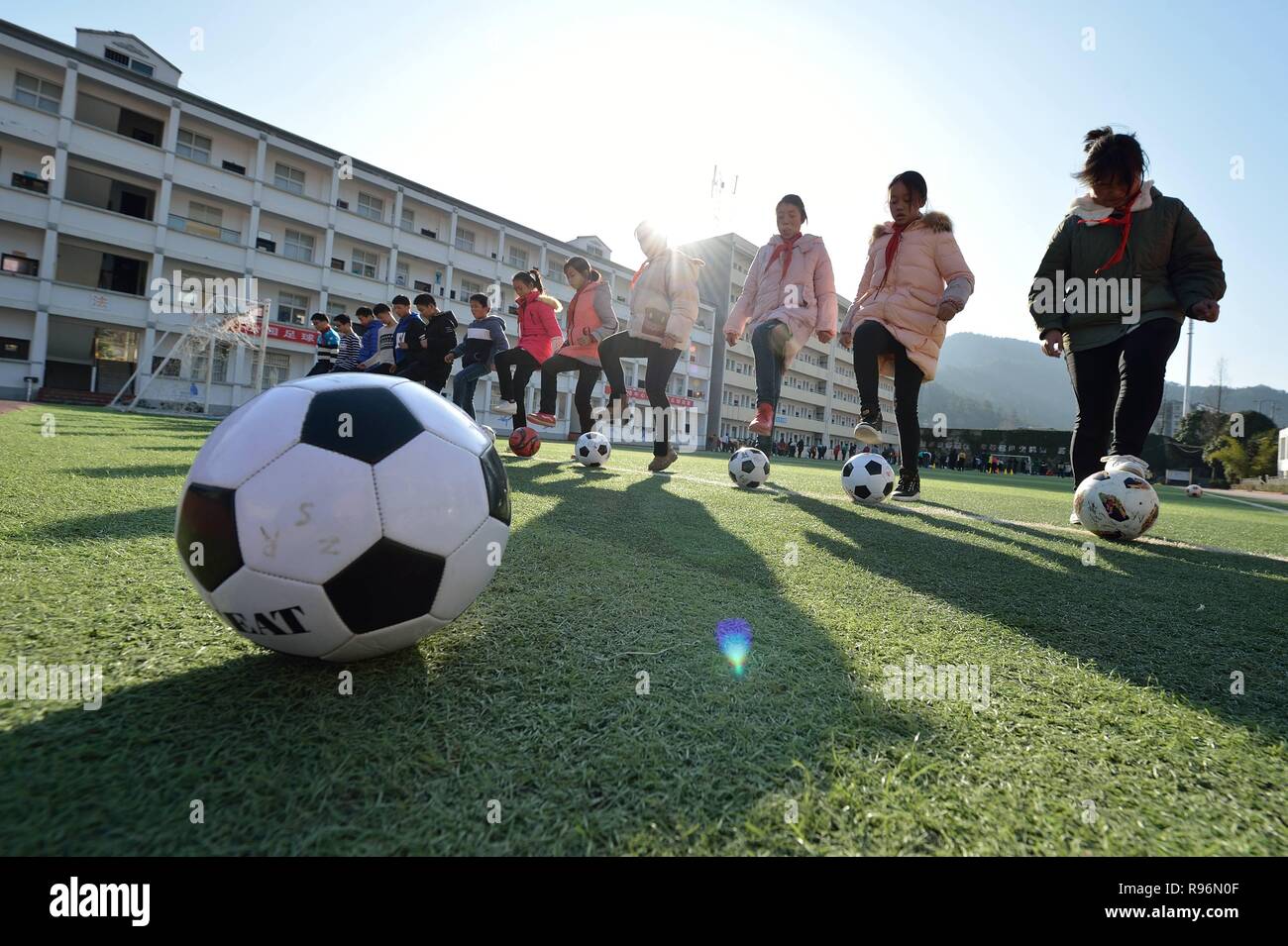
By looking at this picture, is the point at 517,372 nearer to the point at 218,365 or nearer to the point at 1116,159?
the point at 1116,159

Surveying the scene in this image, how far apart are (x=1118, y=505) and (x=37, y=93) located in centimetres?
3706

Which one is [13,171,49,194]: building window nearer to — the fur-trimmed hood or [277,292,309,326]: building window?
[277,292,309,326]: building window

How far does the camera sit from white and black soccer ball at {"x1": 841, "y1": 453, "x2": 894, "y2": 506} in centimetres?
517

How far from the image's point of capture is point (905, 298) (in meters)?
4.89

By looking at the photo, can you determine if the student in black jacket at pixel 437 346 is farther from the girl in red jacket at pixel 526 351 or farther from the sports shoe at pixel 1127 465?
the sports shoe at pixel 1127 465

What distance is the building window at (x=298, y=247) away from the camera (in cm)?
2936

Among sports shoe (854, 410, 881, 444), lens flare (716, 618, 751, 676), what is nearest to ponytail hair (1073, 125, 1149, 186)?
sports shoe (854, 410, 881, 444)

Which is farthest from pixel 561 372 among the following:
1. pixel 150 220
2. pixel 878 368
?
pixel 150 220

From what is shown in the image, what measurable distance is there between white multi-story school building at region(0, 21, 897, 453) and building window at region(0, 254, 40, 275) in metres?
0.06

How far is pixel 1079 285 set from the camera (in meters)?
4.12

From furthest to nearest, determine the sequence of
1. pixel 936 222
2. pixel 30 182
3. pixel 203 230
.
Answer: pixel 203 230 → pixel 30 182 → pixel 936 222

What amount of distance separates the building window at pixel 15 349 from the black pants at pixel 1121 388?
107ft
